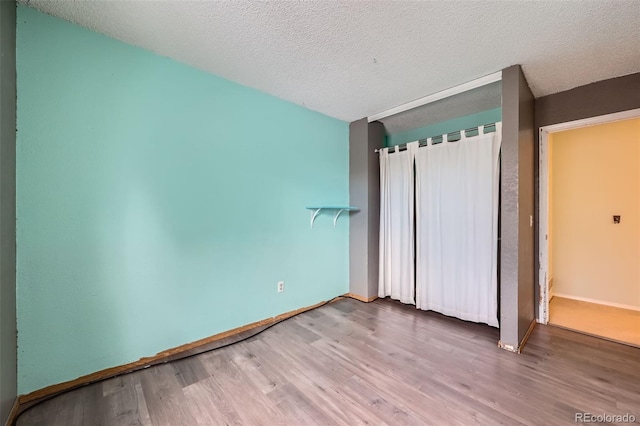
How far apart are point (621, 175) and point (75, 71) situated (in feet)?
18.1

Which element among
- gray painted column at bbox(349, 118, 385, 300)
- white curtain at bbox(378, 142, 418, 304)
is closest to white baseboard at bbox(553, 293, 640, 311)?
white curtain at bbox(378, 142, 418, 304)

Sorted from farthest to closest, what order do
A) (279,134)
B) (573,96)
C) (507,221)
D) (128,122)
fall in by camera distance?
(279,134) < (573,96) < (507,221) < (128,122)

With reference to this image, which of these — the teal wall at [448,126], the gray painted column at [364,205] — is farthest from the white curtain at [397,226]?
the teal wall at [448,126]

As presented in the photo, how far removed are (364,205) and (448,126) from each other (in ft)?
4.84

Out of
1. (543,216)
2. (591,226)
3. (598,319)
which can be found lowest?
(598,319)

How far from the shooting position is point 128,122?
183 centimetres

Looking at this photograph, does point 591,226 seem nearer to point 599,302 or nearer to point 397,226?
point 599,302

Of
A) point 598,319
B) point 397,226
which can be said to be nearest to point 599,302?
point 598,319

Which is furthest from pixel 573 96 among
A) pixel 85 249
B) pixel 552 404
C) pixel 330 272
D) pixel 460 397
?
pixel 85 249

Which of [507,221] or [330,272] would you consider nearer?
[507,221]

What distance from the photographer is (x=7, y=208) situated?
1372 millimetres

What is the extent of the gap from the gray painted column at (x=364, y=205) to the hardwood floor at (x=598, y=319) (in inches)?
79.5

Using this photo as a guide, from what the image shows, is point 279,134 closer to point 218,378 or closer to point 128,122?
point 128,122

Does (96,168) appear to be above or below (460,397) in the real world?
above
